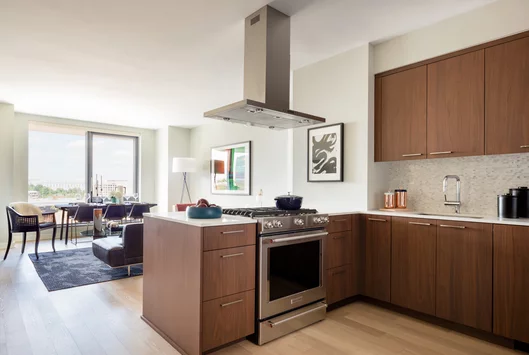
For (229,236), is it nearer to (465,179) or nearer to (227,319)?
(227,319)

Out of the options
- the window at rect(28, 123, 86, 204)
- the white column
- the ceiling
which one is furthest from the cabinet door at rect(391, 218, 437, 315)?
the window at rect(28, 123, 86, 204)

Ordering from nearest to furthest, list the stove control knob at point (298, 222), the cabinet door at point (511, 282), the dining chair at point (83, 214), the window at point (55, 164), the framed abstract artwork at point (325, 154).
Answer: the cabinet door at point (511, 282)
the stove control knob at point (298, 222)
the framed abstract artwork at point (325, 154)
the dining chair at point (83, 214)
the window at point (55, 164)

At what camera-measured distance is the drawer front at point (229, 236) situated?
6.61 ft

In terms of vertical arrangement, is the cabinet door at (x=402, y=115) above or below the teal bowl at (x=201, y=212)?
above

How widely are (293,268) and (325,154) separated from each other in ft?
4.95

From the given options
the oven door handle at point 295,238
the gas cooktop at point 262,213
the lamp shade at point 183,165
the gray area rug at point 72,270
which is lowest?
the gray area rug at point 72,270

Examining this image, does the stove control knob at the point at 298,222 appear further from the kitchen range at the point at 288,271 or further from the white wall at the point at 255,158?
the white wall at the point at 255,158

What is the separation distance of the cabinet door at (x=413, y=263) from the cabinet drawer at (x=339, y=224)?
1.29ft

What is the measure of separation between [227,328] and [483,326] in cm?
187

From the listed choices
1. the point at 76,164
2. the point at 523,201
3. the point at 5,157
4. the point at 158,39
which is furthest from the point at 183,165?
the point at 523,201

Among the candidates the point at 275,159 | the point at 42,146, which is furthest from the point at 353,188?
the point at 42,146

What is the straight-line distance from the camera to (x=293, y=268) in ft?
8.26

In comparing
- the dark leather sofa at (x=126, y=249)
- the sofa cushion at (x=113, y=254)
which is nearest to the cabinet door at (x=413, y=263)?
the dark leather sofa at (x=126, y=249)

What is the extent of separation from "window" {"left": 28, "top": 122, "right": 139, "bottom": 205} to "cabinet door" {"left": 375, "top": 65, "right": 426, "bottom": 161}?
5713 mm
